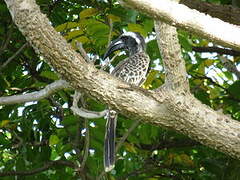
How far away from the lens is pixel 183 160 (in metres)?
3.91

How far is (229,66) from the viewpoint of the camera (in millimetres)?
4410

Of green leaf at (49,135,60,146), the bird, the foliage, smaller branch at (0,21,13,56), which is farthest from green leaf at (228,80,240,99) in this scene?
smaller branch at (0,21,13,56)

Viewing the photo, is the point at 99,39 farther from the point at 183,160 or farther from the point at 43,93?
the point at 183,160

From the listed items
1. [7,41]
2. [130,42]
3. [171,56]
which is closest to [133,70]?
[130,42]

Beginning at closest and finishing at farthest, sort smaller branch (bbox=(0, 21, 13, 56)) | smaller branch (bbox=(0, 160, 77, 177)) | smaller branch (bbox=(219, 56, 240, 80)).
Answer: smaller branch (bbox=(0, 160, 77, 177))
smaller branch (bbox=(0, 21, 13, 56))
smaller branch (bbox=(219, 56, 240, 80))

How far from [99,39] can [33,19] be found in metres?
1.23

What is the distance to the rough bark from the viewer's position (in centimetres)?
222

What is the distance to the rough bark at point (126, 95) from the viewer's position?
87.4 inches

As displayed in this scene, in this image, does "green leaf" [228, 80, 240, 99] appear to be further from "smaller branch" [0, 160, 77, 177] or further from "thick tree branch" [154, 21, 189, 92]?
"thick tree branch" [154, 21, 189, 92]

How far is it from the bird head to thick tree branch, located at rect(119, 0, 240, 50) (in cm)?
192

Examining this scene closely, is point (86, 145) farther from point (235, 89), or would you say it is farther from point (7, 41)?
point (235, 89)

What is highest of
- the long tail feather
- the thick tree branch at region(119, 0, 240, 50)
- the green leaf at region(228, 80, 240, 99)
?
the thick tree branch at region(119, 0, 240, 50)

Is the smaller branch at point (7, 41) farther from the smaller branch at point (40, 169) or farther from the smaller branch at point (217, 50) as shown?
the smaller branch at point (217, 50)

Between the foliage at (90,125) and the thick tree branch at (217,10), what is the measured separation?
0.61ft
